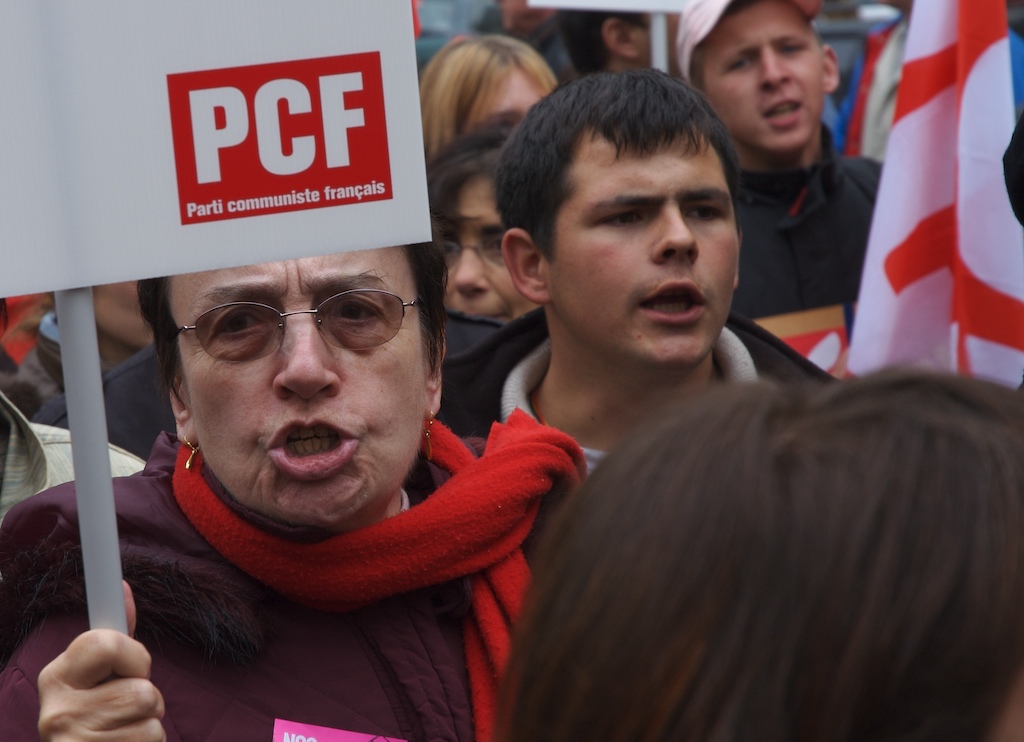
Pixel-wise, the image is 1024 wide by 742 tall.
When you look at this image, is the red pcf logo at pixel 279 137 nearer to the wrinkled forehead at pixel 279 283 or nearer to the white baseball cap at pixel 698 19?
the wrinkled forehead at pixel 279 283

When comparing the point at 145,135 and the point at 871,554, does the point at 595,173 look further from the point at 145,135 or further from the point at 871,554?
the point at 871,554

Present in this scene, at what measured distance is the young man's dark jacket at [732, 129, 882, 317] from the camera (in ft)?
13.0

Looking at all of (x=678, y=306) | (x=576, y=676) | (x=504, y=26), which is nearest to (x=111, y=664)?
(x=576, y=676)

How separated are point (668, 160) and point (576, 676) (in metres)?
2.14

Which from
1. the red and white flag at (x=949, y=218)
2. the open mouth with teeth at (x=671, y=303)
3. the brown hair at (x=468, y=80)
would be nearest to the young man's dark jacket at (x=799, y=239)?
the red and white flag at (x=949, y=218)

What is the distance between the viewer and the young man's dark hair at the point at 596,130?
10.1 ft

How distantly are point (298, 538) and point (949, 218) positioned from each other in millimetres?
2428

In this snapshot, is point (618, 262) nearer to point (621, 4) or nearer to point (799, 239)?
point (799, 239)

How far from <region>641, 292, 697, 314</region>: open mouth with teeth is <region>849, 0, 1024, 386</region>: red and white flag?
2.94 feet

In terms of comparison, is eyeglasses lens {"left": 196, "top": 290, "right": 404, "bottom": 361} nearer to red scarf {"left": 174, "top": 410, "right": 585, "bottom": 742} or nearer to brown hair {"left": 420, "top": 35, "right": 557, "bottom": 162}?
red scarf {"left": 174, "top": 410, "right": 585, "bottom": 742}

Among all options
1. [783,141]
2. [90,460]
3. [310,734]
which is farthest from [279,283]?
[783,141]

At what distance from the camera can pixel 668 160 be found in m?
3.06

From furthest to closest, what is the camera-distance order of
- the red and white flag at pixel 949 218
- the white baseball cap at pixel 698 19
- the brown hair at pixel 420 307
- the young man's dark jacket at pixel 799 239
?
the white baseball cap at pixel 698 19 → the young man's dark jacket at pixel 799 239 → the red and white flag at pixel 949 218 → the brown hair at pixel 420 307

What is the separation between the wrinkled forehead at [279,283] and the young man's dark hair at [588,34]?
295cm
